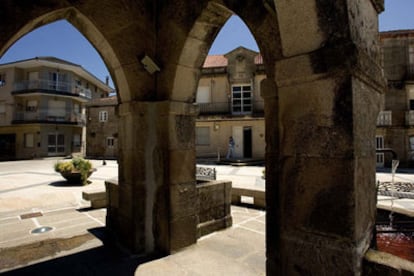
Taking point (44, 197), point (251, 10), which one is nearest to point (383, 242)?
point (251, 10)

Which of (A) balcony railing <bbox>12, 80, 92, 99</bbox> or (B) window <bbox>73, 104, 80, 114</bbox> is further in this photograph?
(B) window <bbox>73, 104, 80, 114</bbox>

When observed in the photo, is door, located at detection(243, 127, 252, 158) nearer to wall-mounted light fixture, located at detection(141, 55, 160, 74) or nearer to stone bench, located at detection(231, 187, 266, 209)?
stone bench, located at detection(231, 187, 266, 209)

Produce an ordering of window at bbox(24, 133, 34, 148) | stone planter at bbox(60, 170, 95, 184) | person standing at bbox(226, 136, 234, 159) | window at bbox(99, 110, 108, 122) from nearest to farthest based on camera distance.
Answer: stone planter at bbox(60, 170, 95, 184) → person standing at bbox(226, 136, 234, 159) → window at bbox(24, 133, 34, 148) → window at bbox(99, 110, 108, 122)

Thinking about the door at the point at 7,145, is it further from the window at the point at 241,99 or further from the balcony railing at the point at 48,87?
the window at the point at 241,99

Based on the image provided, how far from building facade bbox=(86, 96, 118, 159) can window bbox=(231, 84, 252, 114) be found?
1197cm

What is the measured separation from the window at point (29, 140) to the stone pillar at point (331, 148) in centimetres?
2787

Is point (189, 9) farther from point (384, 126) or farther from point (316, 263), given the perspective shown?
point (384, 126)

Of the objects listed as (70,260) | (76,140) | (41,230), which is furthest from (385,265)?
(76,140)

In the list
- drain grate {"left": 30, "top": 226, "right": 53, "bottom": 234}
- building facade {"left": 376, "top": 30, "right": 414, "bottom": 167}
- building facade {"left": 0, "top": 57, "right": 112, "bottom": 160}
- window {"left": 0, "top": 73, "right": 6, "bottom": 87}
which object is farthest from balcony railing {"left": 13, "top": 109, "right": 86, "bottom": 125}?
building facade {"left": 376, "top": 30, "right": 414, "bottom": 167}

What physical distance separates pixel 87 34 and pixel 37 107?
25364 mm

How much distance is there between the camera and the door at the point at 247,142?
61.8ft

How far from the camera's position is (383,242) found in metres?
3.16

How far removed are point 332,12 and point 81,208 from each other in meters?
Result: 5.84

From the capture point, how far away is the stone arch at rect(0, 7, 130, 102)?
2.67 meters
